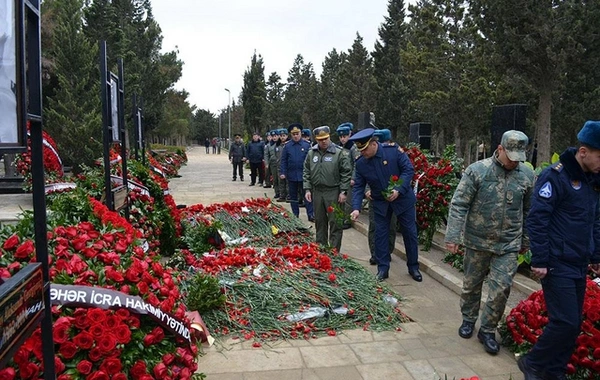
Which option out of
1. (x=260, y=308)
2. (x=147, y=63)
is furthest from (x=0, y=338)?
(x=147, y=63)

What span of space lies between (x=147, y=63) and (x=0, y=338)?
30017 millimetres

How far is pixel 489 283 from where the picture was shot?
13.7 feet

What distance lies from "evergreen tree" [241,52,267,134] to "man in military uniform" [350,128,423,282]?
128ft

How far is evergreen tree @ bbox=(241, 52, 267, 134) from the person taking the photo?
4456cm

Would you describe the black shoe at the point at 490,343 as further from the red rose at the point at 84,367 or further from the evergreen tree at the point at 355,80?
the evergreen tree at the point at 355,80

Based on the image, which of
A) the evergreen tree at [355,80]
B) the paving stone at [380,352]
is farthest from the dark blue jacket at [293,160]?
the evergreen tree at [355,80]

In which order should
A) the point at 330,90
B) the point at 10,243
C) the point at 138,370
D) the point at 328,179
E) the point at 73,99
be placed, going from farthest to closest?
the point at 330,90 < the point at 73,99 < the point at 328,179 < the point at 10,243 < the point at 138,370

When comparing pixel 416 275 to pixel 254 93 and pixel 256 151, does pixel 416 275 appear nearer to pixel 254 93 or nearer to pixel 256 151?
pixel 256 151

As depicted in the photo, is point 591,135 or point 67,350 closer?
point 67,350

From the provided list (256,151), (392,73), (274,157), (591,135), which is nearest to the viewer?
(591,135)

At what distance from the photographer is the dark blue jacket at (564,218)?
11.0 ft

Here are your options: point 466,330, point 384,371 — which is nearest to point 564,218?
point 466,330

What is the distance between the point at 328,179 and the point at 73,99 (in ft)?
47.2

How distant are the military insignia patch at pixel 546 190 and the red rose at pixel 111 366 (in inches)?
109
